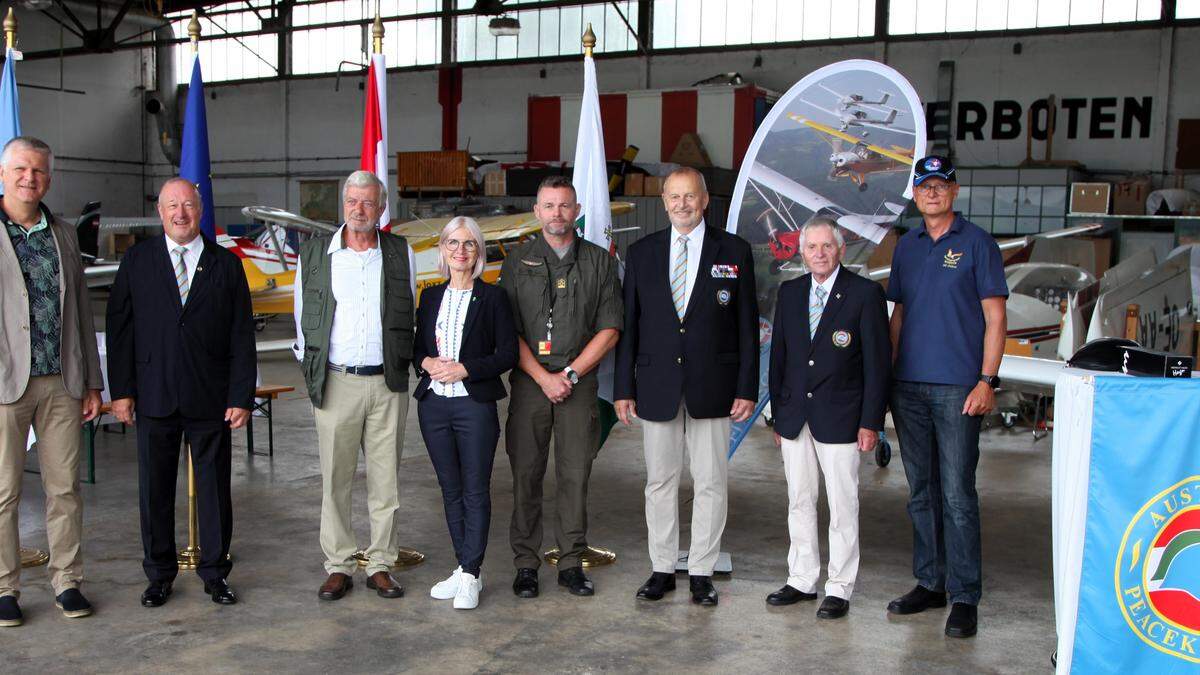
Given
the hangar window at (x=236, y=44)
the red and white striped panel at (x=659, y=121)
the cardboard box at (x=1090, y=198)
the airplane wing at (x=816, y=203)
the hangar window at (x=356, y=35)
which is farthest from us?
the hangar window at (x=236, y=44)

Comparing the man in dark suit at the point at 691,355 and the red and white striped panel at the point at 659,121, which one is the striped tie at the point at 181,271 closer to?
the man in dark suit at the point at 691,355

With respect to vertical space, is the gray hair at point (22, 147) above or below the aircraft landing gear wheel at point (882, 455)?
above

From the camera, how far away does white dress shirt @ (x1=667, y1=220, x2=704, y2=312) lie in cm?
356

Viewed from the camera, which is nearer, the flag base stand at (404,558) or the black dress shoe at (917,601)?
the black dress shoe at (917,601)

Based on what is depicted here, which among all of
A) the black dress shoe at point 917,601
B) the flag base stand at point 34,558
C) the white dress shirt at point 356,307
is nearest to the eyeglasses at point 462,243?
the white dress shirt at point 356,307

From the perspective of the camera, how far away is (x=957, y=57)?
1762cm

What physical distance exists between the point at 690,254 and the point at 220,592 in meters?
2.02

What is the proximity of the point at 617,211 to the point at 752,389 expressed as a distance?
9.66 meters

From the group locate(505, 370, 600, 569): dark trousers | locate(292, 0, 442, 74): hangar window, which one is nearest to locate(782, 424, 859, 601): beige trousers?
locate(505, 370, 600, 569): dark trousers

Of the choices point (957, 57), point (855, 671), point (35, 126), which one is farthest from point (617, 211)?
point (35, 126)

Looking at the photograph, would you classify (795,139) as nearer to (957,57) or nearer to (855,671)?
(855,671)

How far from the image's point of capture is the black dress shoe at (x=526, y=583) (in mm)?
3707

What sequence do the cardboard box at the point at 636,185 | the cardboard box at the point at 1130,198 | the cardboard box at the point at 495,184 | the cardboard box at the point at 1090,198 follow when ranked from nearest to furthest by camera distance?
the cardboard box at the point at 1090,198, the cardboard box at the point at 1130,198, the cardboard box at the point at 636,185, the cardboard box at the point at 495,184

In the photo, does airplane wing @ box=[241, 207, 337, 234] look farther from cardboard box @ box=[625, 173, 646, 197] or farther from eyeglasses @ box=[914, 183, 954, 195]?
eyeglasses @ box=[914, 183, 954, 195]
